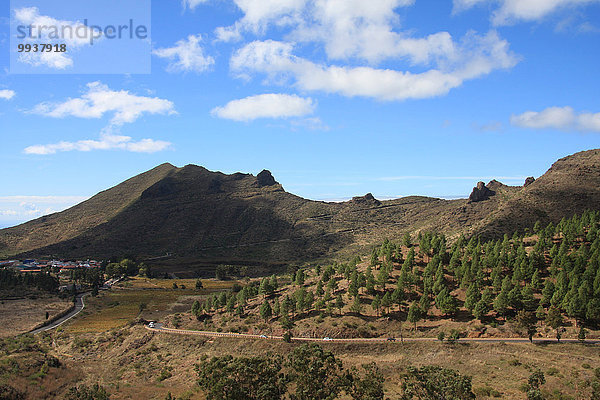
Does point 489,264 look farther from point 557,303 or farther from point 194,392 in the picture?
point 194,392

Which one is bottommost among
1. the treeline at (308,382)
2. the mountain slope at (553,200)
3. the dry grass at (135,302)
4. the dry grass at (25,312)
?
the dry grass at (135,302)

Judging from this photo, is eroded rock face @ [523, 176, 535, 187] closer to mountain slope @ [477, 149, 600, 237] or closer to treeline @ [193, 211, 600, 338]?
mountain slope @ [477, 149, 600, 237]

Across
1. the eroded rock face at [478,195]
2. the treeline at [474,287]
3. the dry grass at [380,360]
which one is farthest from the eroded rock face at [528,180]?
the dry grass at [380,360]

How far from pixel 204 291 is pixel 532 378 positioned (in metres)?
119

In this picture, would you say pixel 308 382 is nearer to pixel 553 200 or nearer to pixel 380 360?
pixel 380 360

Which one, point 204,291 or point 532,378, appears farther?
point 204,291

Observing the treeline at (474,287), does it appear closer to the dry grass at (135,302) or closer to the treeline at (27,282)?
the dry grass at (135,302)

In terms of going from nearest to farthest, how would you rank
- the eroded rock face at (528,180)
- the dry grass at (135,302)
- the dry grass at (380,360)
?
1. the dry grass at (380,360)
2. the dry grass at (135,302)
3. the eroded rock face at (528,180)

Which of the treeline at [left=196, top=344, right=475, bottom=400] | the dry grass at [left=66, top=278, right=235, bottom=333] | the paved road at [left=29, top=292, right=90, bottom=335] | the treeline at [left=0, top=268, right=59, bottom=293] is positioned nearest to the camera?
the treeline at [left=196, top=344, right=475, bottom=400]

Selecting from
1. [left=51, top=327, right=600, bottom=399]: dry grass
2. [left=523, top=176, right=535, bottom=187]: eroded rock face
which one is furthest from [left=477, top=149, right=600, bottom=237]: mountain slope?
[left=51, top=327, right=600, bottom=399]: dry grass

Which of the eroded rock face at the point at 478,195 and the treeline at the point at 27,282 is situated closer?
the treeline at the point at 27,282

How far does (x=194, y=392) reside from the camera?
52.1 m

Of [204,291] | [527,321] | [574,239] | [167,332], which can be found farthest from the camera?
[204,291]

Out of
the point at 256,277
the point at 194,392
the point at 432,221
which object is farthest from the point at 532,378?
the point at 432,221
